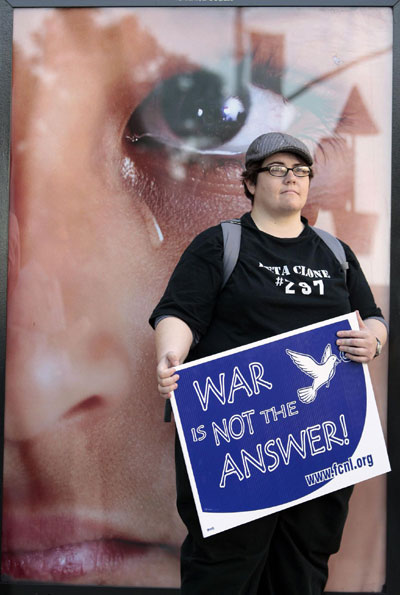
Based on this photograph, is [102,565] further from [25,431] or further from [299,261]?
[299,261]

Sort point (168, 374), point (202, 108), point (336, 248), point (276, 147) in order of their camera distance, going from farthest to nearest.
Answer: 1. point (202, 108)
2. point (336, 248)
3. point (276, 147)
4. point (168, 374)

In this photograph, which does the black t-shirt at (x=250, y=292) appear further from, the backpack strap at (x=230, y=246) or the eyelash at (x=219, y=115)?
the eyelash at (x=219, y=115)

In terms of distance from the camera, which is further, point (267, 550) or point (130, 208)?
point (130, 208)

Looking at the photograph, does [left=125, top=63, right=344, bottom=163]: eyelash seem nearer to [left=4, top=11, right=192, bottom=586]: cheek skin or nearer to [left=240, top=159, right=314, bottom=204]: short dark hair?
[left=4, top=11, right=192, bottom=586]: cheek skin

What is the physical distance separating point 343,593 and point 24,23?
2.80m

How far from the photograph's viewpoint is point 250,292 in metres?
1.83

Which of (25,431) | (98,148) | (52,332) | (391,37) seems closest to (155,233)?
(98,148)

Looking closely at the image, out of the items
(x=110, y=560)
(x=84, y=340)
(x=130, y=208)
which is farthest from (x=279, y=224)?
(x=110, y=560)

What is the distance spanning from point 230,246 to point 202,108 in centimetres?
87

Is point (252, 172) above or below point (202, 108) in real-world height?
below

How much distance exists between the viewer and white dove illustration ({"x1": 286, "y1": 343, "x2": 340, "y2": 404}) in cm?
180

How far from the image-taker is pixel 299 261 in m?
1.91

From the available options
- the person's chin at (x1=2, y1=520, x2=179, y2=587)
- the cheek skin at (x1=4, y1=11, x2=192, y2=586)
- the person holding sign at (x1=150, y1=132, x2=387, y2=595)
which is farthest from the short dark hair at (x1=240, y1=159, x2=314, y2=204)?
the person's chin at (x1=2, y1=520, x2=179, y2=587)

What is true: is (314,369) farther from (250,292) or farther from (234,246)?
(234,246)
